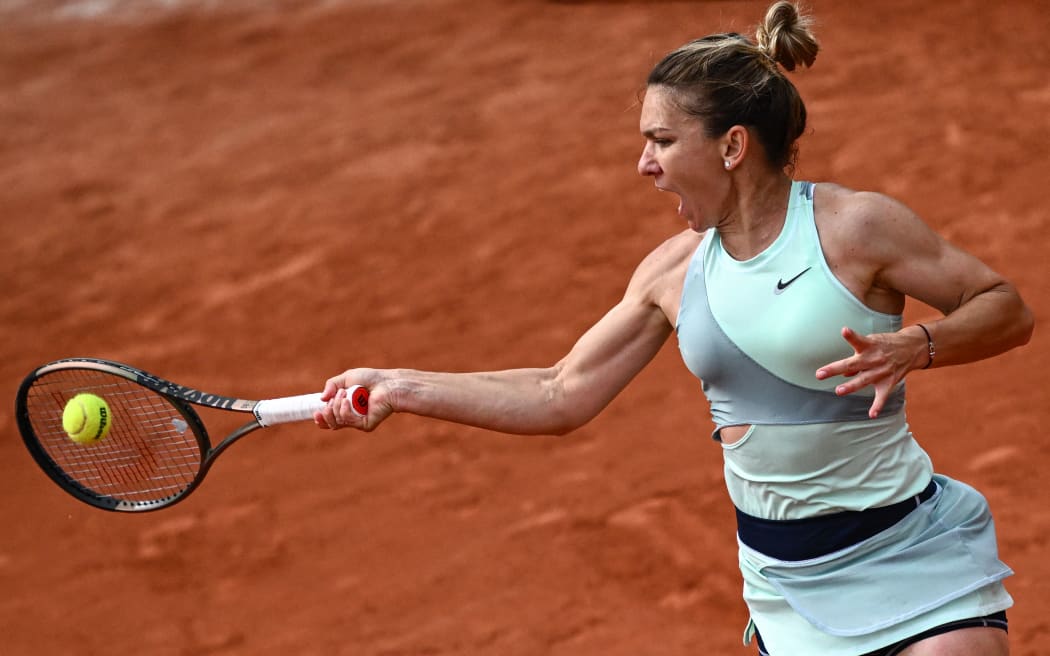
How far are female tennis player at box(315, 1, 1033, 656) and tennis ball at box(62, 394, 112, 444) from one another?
5.04 ft

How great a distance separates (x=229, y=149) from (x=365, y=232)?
90cm

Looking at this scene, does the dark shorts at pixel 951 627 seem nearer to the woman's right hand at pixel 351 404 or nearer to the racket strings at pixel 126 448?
the woman's right hand at pixel 351 404

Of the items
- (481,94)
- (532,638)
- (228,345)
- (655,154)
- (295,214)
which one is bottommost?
(532,638)

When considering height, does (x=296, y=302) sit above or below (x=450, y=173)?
below

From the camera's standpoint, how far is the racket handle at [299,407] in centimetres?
259

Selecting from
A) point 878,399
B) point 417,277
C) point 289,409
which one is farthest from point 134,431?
point 878,399

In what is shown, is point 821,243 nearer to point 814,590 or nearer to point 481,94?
point 814,590

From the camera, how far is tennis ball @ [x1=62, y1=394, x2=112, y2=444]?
307 cm

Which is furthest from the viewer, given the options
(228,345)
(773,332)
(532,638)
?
(228,345)

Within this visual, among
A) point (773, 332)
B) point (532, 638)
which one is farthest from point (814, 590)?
point (532, 638)

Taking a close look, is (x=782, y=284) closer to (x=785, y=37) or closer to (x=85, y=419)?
(x=785, y=37)

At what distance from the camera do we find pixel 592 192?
20.0 ft

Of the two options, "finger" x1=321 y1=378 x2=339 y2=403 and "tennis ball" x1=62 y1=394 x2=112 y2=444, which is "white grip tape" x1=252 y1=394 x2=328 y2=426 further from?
"tennis ball" x1=62 y1=394 x2=112 y2=444

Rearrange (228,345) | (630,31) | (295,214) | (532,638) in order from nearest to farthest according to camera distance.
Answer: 1. (532,638)
2. (228,345)
3. (295,214)
4. (630,31)
